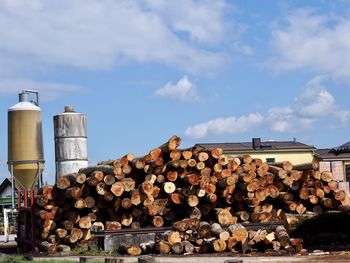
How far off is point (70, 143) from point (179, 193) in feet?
16.5

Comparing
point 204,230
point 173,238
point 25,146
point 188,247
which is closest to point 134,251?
point 173,238

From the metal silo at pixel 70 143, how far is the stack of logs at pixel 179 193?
280cm

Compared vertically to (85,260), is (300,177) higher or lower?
higher

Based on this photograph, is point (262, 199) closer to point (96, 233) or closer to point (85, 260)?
point (96, 233)

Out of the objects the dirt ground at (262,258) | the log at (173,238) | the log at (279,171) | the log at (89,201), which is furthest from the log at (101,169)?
the log at (279,171)

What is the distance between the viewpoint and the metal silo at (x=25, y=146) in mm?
23828

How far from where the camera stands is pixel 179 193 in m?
18.7

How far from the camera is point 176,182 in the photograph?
18969 mm

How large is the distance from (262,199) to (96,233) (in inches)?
176

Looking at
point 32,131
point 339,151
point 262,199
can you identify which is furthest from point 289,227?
point 32,131

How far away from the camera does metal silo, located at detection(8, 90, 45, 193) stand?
23828 millimetres

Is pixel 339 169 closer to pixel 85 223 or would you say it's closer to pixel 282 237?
pixel 282 237

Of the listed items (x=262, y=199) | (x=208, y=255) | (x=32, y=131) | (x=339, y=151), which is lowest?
(x=208, y=255)

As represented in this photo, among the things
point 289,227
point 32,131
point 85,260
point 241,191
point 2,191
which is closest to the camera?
point 85,260
